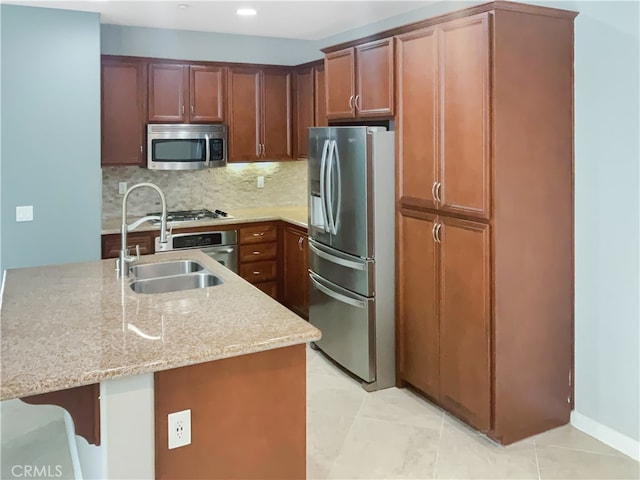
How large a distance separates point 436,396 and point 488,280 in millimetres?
905

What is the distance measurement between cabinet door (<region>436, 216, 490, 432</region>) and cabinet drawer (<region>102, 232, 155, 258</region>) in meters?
2.50

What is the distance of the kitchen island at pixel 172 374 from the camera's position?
5.89ft

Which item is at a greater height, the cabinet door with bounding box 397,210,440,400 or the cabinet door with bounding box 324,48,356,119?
the cabinet door with bounding box 324,48,356,119

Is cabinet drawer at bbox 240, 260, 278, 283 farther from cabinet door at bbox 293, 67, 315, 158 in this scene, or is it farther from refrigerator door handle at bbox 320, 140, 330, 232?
refrigerator door handle at bbox 320, 140, 330, 232

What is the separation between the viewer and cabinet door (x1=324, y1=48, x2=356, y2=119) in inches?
159

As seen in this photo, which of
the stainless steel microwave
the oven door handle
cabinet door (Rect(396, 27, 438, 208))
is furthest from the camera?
the oven door handle

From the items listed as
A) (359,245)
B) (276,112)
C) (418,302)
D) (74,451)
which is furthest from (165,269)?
(276,112)

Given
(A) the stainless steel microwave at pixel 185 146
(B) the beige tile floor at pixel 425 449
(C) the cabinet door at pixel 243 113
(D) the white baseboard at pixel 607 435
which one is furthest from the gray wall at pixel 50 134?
(D) the white baseboard at pixel 607 435

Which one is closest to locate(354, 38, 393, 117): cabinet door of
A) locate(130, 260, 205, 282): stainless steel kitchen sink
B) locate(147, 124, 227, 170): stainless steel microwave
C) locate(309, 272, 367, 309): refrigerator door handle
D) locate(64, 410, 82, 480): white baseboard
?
locate(309, 272, 367, 309): refrigerator door handle

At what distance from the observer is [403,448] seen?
3.12m

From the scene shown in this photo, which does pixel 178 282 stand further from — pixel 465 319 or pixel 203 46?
pixel 203 46

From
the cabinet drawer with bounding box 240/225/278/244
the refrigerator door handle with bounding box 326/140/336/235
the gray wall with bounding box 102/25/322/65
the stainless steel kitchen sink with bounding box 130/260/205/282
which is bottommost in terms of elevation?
the stainless steel kitchen sink with bounding box 130/260/205/282

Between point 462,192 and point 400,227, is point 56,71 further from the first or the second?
point 462,192

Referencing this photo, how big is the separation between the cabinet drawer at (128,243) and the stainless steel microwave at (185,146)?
0.63 metres
